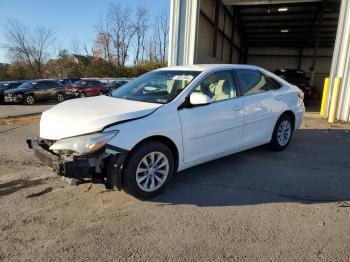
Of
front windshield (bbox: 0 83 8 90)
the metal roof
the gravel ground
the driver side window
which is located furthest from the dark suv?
the driver side window

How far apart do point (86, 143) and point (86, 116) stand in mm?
408

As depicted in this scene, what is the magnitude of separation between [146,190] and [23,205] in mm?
1476

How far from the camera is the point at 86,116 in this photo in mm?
3605

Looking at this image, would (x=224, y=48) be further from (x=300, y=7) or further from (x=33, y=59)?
(x=33, y=59)

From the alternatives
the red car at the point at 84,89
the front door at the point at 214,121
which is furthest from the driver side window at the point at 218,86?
the red car at the point at 84,89

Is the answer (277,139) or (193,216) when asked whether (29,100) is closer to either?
(277,139)

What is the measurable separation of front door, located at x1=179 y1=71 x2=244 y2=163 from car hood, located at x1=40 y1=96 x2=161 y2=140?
55cm

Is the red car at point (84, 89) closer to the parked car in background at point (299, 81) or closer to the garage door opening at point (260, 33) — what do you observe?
the garage door opening at point (260, 33)

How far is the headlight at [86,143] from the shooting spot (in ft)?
10.9

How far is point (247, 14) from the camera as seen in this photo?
64.3 feet

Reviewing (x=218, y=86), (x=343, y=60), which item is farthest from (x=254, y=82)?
(x=343, y=60)

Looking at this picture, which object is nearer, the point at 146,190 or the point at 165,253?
the point at 165,253

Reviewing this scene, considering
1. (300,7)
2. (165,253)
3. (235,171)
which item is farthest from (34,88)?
(165,253)

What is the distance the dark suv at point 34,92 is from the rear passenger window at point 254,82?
16676mm
